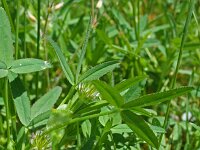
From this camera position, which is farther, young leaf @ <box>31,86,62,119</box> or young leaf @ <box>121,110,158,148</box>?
young leaf @ <box>31,86,62,119</box>

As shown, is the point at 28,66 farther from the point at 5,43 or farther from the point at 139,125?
the point at 139,125

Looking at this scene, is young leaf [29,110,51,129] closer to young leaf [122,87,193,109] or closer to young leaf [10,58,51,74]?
young leaf [10,58,51,74]

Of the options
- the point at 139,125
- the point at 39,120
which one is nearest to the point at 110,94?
the point at 139,125

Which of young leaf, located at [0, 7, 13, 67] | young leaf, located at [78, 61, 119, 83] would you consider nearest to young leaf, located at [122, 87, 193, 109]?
young leaf, located at [78, 61, 119, 83]

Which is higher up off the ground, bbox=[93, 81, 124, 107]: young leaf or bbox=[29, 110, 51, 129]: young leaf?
bbox=[93, 81, 124, 107]: young leaf

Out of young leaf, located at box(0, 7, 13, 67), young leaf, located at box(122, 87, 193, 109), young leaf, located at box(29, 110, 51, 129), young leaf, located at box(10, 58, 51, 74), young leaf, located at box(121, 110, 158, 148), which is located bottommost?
young leaf, located at box(29, 110, 51, 129)

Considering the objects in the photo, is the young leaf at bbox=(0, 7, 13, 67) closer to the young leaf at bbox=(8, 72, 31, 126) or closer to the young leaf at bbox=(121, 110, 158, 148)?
the young leaf at bbox=(8, 72, 31, 126)

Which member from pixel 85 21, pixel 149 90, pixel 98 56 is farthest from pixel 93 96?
pixel 85 21

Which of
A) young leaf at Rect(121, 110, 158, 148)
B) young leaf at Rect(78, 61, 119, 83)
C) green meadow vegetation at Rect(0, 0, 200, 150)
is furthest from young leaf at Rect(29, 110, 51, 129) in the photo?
young leaf at Rect(121, 110, 158, 148)
